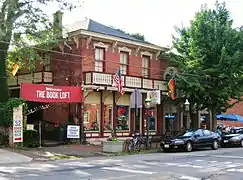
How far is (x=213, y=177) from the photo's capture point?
13500 mm

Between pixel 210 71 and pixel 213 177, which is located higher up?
pixel 210 71

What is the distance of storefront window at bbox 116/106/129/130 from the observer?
1270 inches

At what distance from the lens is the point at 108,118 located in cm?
3145

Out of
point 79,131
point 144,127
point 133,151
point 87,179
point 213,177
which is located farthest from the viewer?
point 144,127

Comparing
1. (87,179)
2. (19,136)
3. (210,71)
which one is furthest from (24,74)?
(87,179)

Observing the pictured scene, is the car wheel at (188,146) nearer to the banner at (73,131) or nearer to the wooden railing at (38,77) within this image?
the banner at (73,131)

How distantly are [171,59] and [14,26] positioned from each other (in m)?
13.9

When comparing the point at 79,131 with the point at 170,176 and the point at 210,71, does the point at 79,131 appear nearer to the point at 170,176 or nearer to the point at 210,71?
the point at 210,71

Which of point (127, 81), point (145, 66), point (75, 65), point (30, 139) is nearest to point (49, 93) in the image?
point (30, 139)

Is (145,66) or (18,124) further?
(145,66)

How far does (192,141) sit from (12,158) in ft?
37.0

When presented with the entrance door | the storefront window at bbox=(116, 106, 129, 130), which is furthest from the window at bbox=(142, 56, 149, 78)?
→ the storefront window at bbox=(116, 106, 129, 130)

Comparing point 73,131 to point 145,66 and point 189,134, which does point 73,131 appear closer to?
point 189,134

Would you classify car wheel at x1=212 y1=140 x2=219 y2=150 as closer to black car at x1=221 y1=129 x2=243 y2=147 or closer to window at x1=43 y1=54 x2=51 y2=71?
black car at x1=221 y1=129 x2=243 y2=147
